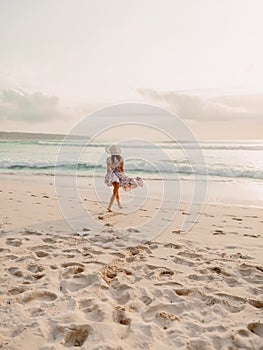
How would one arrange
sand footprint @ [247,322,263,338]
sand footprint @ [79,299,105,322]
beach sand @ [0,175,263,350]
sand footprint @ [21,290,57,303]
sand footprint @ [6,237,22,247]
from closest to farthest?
beach sand @ [0,175,263,350] < sand footprint @ [247,322,263,338] < sand footprint @ [79,299,105,322] < sand footprint @ [21,290,57,303] < sand footprint @ [6,237,22,247]

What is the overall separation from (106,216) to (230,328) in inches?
203

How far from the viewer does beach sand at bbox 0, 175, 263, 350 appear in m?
2.94

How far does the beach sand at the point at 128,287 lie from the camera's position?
2.94m

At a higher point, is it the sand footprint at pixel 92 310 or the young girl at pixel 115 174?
the young girl at pixel 115 174

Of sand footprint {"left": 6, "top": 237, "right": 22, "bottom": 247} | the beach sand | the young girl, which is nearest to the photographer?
the beach sand

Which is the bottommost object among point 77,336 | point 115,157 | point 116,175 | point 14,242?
point 77,336

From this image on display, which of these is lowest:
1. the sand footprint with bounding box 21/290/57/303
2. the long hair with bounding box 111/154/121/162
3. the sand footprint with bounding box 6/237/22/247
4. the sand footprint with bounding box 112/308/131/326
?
the sand footprint with bounding box 21/290/57/303

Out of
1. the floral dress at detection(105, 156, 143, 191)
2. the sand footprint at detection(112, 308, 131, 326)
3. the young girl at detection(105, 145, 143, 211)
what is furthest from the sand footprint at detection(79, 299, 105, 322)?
the floral dress at detection(105, 156, 143, 191)

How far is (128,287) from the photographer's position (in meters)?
3.92

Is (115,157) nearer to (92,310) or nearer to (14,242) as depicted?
(14,242)

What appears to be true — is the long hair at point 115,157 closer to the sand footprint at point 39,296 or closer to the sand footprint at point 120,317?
the sand footprint at point 39,296

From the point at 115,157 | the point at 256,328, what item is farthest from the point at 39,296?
the point at 115,157

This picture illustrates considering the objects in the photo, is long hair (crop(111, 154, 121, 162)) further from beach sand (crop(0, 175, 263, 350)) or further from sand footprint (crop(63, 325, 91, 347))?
sand footprint (crop(63, 325, 91, 347))

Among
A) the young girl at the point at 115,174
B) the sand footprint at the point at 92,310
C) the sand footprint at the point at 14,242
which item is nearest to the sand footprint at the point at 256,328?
the sand footprint at the point at 92,310
